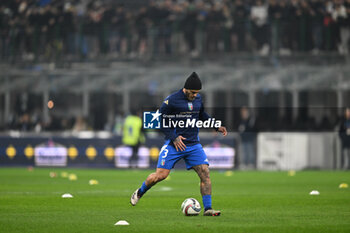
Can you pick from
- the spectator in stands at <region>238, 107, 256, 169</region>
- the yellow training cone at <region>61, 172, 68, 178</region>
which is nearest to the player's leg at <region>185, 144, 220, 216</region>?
the yellow training cone at <region>61, 172, 68, 178</region>

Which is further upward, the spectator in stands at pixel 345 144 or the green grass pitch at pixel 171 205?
the spectator in stands at pixel 345 144

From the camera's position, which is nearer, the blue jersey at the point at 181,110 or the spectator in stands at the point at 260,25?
the blue jersey at the point at 181,110

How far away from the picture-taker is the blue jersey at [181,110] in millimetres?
12008

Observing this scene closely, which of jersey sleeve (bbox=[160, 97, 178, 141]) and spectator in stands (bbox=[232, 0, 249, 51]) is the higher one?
spectator in stands (bbox=[232, 0, 249, 51])

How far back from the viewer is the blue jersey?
12008 mm

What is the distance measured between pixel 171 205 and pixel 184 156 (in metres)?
2.15

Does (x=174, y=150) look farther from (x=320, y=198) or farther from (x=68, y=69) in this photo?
(x=68, y=69)

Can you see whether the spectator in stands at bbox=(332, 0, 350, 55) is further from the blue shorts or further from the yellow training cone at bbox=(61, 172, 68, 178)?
the blue shorts

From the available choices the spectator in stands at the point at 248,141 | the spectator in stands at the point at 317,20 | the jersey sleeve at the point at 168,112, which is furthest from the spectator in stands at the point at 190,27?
the jersey sleeve at the point at 168,112

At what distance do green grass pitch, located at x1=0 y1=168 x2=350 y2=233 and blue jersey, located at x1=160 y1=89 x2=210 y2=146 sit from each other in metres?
1.18

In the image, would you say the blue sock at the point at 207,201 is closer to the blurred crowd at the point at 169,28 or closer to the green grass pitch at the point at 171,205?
the green grass pitch at the point at 171,205

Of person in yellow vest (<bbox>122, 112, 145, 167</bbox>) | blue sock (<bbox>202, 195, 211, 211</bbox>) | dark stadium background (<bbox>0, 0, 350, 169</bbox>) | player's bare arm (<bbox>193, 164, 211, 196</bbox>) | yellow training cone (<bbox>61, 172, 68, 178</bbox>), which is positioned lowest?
yellow training cone (<bbox>61, 172, 68, 178</bbox>)

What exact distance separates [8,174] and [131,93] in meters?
10.1

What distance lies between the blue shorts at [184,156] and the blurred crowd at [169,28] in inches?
811
